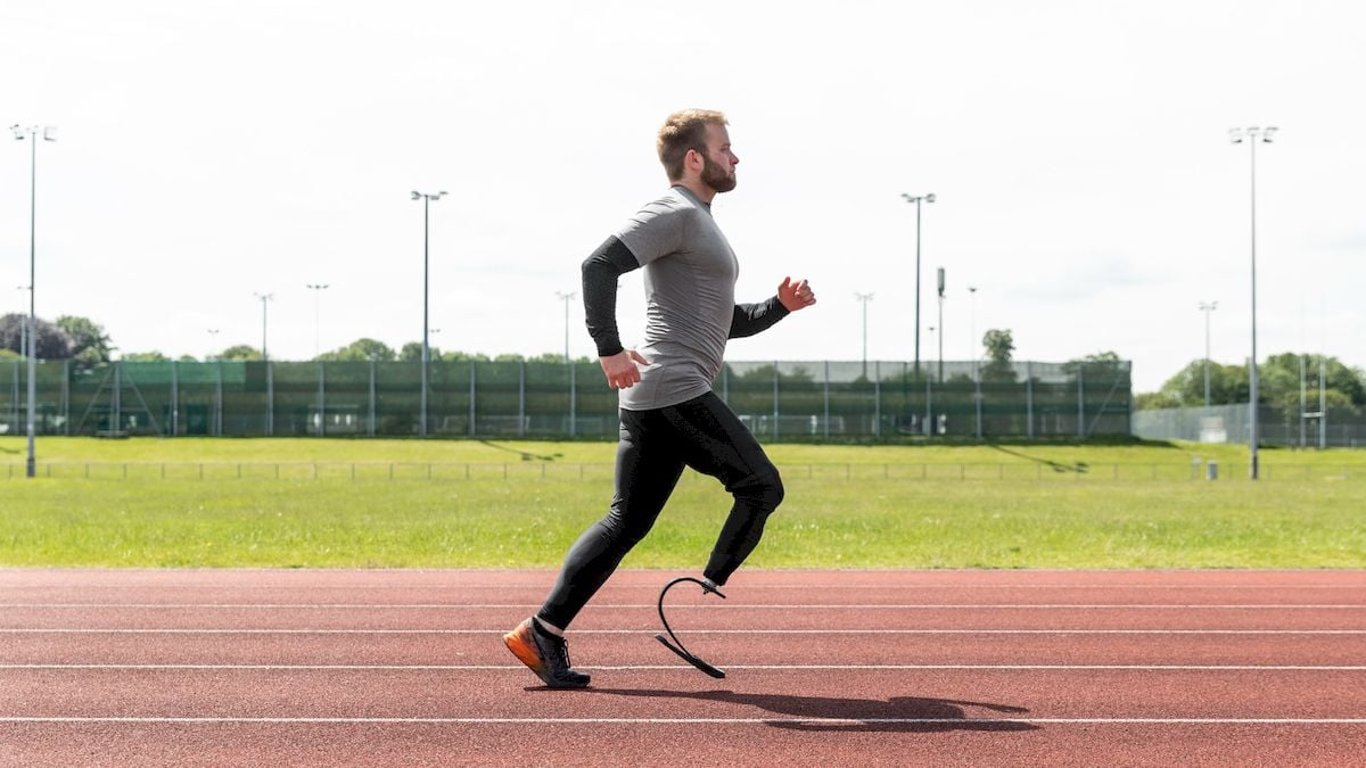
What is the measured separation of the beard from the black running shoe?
2.10 meters

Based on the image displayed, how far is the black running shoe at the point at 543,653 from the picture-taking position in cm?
680

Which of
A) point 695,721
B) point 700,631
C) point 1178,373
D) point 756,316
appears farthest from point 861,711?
point 1178,373

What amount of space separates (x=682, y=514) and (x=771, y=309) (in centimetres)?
2148

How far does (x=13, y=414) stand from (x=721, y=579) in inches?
3411

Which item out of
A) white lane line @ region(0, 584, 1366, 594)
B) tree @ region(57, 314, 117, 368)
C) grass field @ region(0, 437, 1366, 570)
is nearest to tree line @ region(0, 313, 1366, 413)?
tree @ region(57, 314, 117, 368)

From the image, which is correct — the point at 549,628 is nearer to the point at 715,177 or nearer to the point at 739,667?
the point at 739,667

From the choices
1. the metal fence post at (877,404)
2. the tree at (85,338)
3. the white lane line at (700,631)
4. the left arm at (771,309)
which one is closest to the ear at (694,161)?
the left arm at (771,309)

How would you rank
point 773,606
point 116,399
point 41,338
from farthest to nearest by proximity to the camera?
point 41,338
point 116,399
point 773,606

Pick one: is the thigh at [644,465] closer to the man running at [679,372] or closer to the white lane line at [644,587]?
the man running at [679,372]

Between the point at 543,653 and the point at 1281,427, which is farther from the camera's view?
the point at 1281,427

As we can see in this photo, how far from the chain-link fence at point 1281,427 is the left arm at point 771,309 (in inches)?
3247

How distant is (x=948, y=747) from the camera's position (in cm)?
573

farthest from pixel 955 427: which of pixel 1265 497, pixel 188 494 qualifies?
pixel 188 494

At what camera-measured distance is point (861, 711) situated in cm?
645
